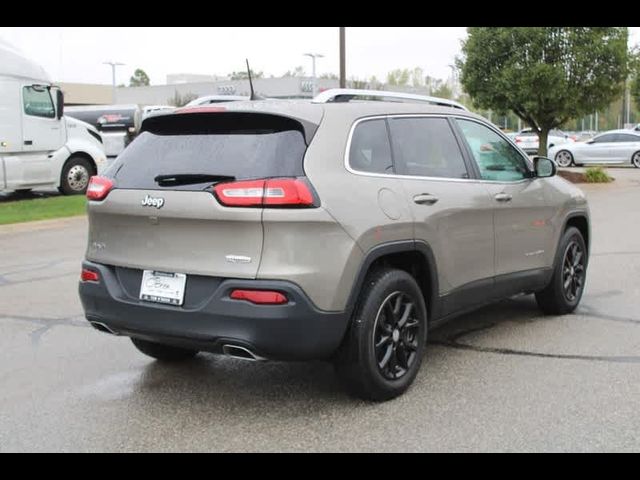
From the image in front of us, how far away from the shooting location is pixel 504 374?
5.06 m

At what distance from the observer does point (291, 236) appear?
4.04 meters

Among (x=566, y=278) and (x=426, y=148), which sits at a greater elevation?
(x=426, y=148)

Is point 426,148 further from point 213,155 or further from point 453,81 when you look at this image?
point 453,81

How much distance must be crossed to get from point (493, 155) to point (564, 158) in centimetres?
2583

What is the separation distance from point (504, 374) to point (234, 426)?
1.84 meters

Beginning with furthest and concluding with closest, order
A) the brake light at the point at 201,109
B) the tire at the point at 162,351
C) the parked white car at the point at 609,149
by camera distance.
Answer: the parked white car at the point at 609,149 < the tire at the point at 162,351 < the brake light at the point at 201,109

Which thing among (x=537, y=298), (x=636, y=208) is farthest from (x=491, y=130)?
(x=636, y=208)

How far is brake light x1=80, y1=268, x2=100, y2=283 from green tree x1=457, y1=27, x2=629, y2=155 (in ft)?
58.6

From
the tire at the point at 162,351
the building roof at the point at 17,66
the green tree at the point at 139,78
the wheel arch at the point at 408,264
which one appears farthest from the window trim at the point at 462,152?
the green tree at the point at 139,78

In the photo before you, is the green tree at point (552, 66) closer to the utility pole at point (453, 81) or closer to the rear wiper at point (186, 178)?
the utility pole at point (453, 81)

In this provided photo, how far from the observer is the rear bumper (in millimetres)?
4016

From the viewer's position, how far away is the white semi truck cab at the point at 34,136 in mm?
16156

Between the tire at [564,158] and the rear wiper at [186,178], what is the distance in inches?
1087

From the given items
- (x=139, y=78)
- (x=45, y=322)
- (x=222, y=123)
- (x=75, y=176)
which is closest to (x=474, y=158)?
(x=222, y=123)
